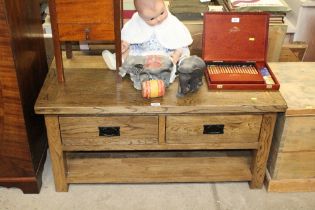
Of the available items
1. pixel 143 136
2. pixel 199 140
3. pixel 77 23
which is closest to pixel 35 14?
pixel 77 23

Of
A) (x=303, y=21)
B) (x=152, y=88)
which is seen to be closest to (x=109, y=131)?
(x=152, y=88)

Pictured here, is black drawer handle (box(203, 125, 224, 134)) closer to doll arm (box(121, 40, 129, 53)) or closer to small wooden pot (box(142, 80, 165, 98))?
small wooden pot (box(142, 80, 165, 98))

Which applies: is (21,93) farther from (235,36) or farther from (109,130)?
(235,36)

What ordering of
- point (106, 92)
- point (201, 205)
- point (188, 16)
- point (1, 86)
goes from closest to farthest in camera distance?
1. point (1, 86)
2. point (106, 92)
3. point (201, 205)
4. point (188, 16)

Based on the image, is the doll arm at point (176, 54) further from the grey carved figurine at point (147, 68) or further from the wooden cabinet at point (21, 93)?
the wooden cabinet at point (21, 93)

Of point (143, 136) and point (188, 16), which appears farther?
point (188, 16)

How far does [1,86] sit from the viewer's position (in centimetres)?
151

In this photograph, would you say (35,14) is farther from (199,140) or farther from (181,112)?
(199,140)

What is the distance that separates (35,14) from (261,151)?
1.10m

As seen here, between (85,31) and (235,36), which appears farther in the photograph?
(235,36)

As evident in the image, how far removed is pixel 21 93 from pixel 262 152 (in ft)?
3.22

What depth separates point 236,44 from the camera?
1.74m

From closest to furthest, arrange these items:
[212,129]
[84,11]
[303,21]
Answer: [84,11], [212,129], [303,21]

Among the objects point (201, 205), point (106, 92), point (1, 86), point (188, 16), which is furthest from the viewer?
point (188, 16)
